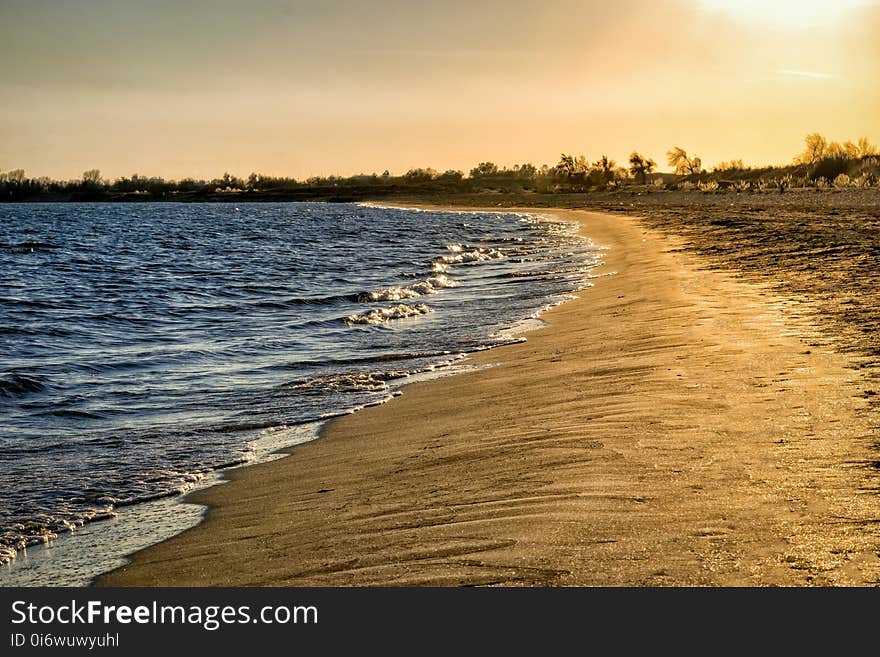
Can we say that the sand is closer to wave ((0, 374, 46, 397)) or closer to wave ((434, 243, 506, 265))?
wave ((0, 374, 46, 397))

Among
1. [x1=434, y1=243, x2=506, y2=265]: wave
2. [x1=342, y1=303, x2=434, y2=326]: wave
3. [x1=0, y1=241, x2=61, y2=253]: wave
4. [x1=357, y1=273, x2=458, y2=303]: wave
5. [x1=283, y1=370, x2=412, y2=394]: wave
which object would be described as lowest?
[x1=283, y1=370, x2=412, y2=394]: wave

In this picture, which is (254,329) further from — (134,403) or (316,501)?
(316,501)

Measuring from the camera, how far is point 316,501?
557cm

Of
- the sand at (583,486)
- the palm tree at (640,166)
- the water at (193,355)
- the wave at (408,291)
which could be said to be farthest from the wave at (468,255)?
the palm tree at (640,166)

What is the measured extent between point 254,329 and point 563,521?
1141 cm

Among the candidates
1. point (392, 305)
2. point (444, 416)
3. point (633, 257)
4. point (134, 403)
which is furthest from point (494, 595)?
point (633, 257)

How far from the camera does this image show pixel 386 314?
1600cm

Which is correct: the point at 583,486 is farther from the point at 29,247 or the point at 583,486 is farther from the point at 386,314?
the point at 29,247

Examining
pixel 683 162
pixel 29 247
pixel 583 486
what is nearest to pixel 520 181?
pixel 683 162

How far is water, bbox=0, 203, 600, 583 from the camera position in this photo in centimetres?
646

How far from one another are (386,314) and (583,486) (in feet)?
37.0

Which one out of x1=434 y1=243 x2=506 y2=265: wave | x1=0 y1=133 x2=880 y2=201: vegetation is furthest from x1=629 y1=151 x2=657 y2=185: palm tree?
x1=434 y1=243 x2=506 y2=265: wave

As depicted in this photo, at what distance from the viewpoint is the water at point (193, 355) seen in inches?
254

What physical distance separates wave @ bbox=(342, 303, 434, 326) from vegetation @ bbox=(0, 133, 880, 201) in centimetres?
4705
